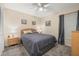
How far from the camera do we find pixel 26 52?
5.53 ft

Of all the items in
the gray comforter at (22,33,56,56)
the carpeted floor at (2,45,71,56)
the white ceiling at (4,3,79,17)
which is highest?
the white ceiling at (4,3,79,17)

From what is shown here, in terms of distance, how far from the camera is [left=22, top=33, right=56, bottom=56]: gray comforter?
164 cm

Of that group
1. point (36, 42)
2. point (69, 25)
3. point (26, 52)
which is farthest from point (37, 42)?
point (69, 25)

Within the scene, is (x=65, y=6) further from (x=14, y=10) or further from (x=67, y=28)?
(x=14, y=10)

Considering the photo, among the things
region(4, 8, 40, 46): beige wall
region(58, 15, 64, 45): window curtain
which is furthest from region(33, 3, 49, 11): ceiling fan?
region(58, 15, 64, 45): window curtain

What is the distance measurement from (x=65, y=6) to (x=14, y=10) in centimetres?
93

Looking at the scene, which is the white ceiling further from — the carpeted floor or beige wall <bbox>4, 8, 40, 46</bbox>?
the carpeted floor

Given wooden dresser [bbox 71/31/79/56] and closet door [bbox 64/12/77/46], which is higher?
closet door [bbox 64/12/77/46]

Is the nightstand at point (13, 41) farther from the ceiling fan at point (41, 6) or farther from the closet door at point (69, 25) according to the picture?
the closet door at point (69, 25)

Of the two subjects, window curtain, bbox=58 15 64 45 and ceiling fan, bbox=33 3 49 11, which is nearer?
ceiling fan, bbox=33 3 49 11

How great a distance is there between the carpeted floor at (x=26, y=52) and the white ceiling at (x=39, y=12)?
0.67 m

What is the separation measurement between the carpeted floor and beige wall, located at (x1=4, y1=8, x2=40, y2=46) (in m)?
0.26

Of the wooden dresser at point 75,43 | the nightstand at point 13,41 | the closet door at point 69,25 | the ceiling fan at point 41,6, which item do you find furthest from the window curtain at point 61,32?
the nightstand at point 13,41

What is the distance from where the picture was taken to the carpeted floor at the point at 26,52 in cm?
162
